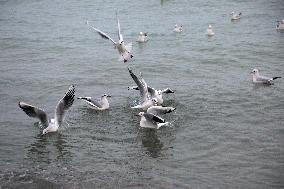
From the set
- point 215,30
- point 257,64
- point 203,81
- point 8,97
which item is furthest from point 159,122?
point 215,30

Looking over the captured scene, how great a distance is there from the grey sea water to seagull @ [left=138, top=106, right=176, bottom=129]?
0.24m

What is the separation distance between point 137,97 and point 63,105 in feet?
12.0

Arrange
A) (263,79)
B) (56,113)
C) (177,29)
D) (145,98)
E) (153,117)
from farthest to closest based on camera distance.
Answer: (177,29), (263,79), (145,98), (56,113), (153,117)

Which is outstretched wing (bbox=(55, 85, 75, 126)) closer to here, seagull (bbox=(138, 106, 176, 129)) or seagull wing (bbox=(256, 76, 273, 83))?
seagull (bbox=(138, 106, 176, 129))

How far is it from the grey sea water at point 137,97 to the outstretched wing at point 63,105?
1.45 feet

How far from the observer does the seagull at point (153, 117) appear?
13750mm

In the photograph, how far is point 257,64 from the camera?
1994 centimetres

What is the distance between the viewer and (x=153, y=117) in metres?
13.7

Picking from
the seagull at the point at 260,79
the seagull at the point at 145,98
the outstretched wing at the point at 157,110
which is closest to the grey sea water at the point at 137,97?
the seagull at the point at 260,79

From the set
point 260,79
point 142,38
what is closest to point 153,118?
point 260,79

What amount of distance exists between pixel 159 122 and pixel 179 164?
6.71ft

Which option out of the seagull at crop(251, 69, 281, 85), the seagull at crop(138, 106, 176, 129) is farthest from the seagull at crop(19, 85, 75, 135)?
the seagull at crop(251, 69, 281, 85)

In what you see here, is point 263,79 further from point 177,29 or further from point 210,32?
point 177,29

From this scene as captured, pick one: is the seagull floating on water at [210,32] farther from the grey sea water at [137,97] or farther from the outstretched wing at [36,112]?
the outstretched wing at [36,112]
